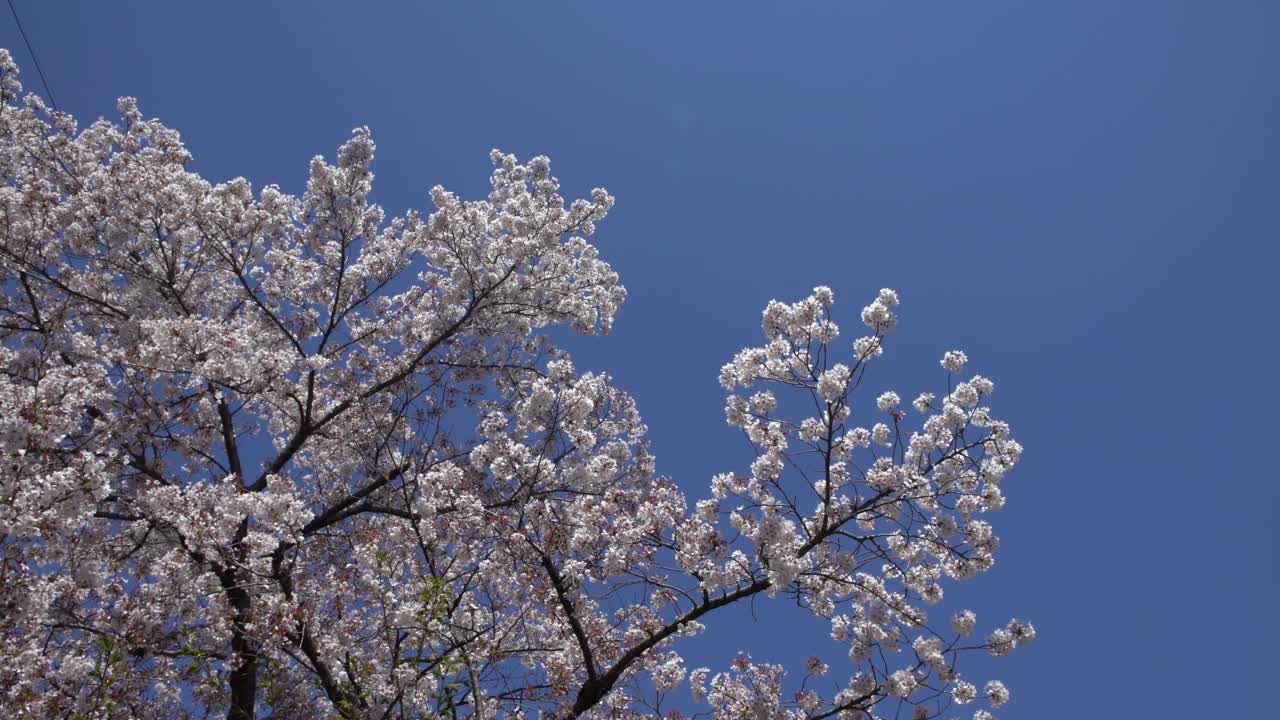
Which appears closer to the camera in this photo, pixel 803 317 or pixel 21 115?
pixel 803 317

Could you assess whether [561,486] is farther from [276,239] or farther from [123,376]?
[276,239]

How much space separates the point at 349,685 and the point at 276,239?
8263 mm

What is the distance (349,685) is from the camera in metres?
7.14

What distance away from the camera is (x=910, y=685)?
800 centimetres

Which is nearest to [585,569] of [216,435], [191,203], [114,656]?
[114,656]

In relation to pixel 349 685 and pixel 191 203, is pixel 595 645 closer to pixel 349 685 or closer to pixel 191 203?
pixel 349 685

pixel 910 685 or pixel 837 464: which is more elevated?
pixel 837 464

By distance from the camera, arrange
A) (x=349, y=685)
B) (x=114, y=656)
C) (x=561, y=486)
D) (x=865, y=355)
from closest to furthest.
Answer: (x=114, y=656)
(x=349, y=685)
(x=865, y=355)
(x=561, y=486)

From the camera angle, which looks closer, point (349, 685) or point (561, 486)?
point (349, 685)

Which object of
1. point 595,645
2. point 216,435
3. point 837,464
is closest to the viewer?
point 837,464

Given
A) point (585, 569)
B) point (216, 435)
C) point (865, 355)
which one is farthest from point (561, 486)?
point (216, 435)

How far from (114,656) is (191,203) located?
26.4 feet

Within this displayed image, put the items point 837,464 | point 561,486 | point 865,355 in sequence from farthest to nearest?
point 561,486, point 837,464, point 865,355

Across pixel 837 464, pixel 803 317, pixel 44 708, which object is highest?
pixel 803 317
